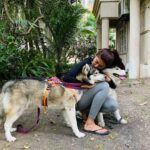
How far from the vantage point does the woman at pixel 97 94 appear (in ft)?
18.2

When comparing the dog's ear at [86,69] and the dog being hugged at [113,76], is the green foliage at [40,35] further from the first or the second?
the dog's ear at [86,69]

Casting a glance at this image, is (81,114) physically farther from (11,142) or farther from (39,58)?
A: (39,58)

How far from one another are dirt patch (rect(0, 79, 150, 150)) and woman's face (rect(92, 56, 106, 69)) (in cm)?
103

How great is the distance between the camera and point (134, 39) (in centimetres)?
1257

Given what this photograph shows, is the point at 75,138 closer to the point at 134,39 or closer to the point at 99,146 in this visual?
the point at 99,146

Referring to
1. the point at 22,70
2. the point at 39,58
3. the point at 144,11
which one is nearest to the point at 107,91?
the point at 22,70

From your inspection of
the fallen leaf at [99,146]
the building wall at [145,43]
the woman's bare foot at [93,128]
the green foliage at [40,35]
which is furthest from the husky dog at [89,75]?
the building wall at [145,43]

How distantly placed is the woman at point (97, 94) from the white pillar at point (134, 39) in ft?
22.4

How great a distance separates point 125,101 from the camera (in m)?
8.02

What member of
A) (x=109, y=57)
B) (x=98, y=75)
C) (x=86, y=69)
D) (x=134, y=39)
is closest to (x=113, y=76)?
(x=98, y=75)

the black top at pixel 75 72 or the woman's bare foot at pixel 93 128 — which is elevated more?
the black top at pixel 75 72

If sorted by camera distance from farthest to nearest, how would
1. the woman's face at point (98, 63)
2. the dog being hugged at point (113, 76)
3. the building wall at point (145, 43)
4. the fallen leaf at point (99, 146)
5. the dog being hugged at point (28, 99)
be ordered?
the building wall at point (145, 43) < the dog being hugged at point (113, 76) < the woman's face at point (98, 63) < the dog being hugged at point (28, 99) < the fallen leaf at point (99, 146)

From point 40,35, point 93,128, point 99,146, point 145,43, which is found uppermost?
point 40,35

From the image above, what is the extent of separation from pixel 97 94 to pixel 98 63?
474 millimetres
